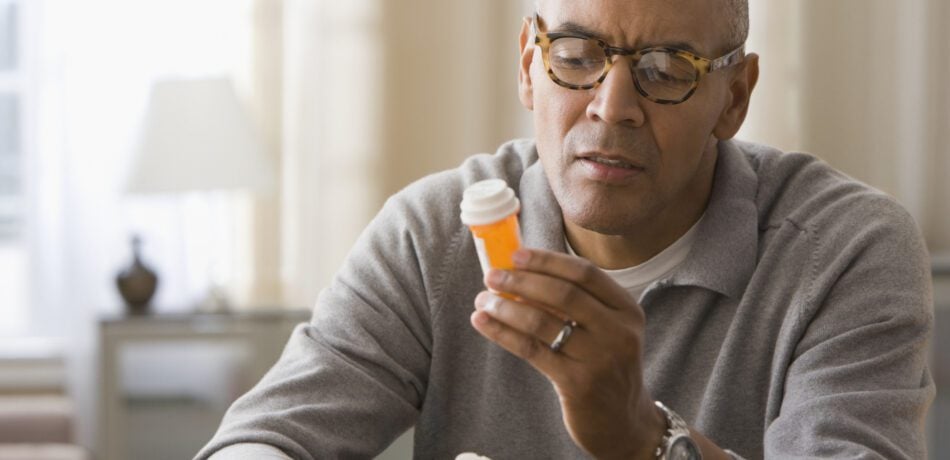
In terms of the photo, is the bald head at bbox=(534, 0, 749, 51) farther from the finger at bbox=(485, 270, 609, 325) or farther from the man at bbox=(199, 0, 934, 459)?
the finger at bbox=(485, 270, 609, 325)

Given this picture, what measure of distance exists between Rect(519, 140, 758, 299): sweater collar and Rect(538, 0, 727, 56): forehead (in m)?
0.20

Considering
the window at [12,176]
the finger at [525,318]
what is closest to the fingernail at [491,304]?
the finger at [525,318]

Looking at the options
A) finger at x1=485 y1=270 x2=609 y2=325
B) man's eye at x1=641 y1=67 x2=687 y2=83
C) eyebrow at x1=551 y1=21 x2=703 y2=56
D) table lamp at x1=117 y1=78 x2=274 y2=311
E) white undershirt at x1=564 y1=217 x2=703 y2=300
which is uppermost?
eyebrow at x1=551 y1=21 x2=703 y2=56

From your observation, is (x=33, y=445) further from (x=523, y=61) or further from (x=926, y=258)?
(x=926, y=258)

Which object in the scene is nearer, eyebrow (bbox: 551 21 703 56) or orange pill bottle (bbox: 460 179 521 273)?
orange pill bottle (bbox: 460 179 521 273)

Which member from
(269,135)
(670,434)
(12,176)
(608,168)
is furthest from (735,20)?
(12,176)

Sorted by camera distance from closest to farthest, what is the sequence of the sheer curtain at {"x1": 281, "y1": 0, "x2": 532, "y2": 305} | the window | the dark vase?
the dark vase < the sheer curtain at {"x1": 281, "y1": 0, "x2": 532, "y2": 305} < the window

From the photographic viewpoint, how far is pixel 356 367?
63.6 inches

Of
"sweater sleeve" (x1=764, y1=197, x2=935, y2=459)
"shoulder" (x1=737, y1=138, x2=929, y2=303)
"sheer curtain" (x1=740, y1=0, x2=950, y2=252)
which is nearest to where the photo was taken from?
"sweater sleeve" (x1=764, y1=197, x2=935, y2=459)

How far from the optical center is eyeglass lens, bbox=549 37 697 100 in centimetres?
151

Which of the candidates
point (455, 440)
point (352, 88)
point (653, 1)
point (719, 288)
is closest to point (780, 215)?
point (719, 288)

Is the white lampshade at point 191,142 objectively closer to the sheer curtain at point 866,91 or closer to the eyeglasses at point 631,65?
the sheer curtain at point 866,91

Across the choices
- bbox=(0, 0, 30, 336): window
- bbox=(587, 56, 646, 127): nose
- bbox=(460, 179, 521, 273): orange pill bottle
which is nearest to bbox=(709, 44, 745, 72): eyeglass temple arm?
bbox=(587, 56, 646, 127): nose

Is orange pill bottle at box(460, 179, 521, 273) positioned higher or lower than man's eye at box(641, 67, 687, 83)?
lower
